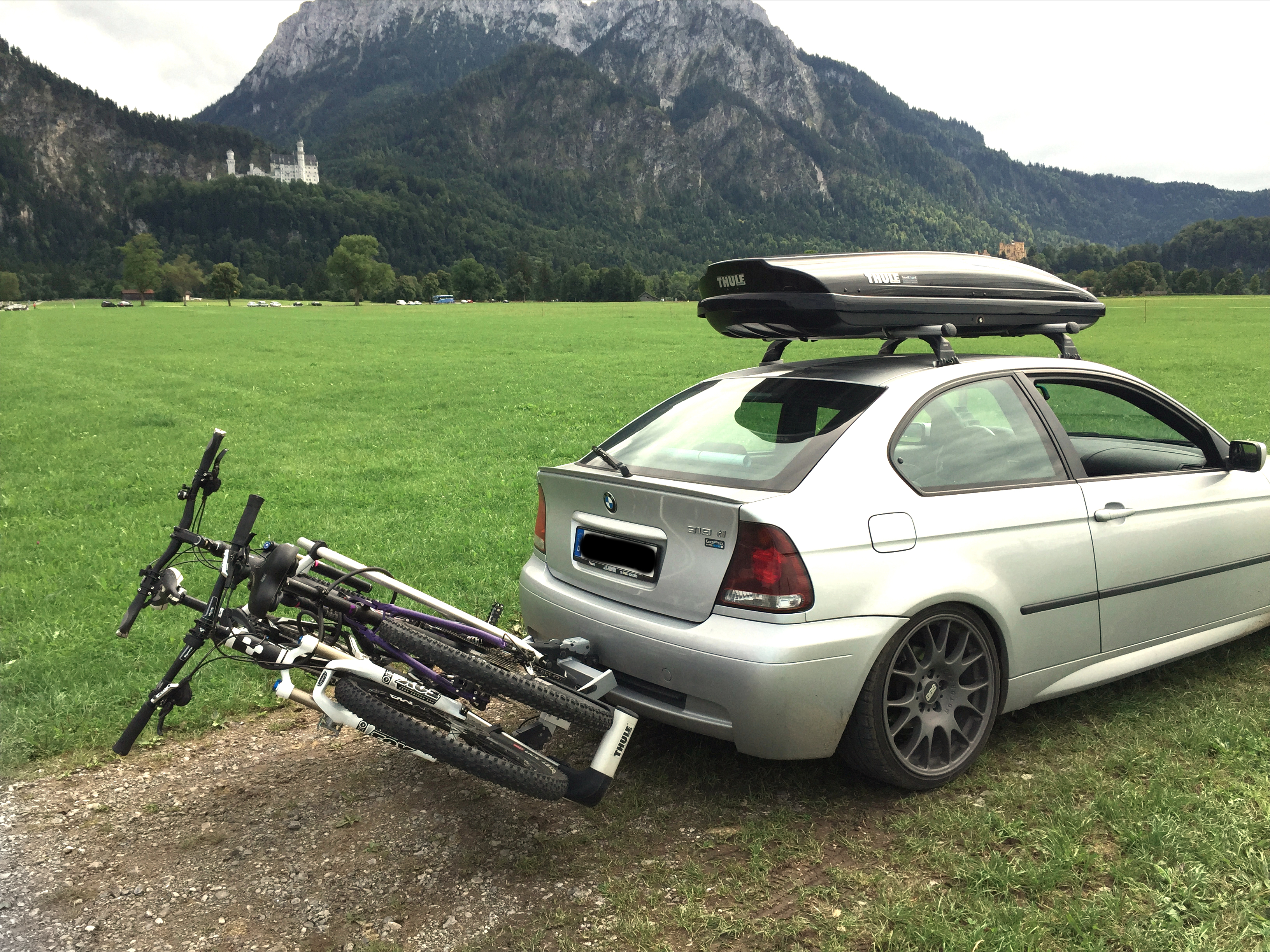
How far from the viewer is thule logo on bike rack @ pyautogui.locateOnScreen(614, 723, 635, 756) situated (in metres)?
3.27

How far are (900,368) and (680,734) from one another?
196 centimetres

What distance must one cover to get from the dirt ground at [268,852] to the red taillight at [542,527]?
1.07 metres

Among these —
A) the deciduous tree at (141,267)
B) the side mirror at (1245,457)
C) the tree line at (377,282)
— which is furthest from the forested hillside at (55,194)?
the side mirror at (1245,457)

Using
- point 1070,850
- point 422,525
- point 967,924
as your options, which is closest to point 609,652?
point 967,924

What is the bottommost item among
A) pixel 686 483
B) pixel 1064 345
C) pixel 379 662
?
pixel 379 662

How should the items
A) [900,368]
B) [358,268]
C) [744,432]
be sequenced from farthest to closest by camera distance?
[358,268], [900,368], [744,432]

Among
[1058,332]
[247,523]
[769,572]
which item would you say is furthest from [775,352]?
[247,523]

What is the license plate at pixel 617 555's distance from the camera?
136 inches

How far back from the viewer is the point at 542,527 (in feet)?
13.6

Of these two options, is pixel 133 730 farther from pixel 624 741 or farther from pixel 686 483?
pixel 686 483

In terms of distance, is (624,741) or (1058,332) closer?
(624,741)

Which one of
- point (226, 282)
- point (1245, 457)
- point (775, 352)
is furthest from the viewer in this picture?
point (226, 282)

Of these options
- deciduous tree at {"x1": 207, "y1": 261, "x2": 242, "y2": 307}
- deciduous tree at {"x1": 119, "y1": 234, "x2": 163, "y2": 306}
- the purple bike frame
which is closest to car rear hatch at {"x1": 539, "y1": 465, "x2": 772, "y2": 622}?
the purple bike frame

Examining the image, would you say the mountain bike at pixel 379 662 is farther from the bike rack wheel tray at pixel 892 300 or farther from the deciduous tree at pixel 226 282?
the deciduous tree at pixel 226 282
